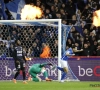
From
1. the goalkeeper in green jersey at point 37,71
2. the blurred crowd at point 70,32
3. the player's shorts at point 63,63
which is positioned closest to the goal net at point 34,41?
the blurred crowd at point 70,32

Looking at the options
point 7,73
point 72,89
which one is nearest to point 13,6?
point 7,73

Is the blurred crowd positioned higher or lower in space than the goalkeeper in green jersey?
higher

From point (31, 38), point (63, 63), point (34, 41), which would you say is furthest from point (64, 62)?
point (31, 38)

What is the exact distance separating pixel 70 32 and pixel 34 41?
1891 mm

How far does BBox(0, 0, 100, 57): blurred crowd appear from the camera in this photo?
2275 cm

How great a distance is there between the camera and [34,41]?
75.5ft

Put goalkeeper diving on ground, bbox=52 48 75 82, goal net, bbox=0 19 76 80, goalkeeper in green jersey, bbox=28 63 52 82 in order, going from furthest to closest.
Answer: goal net, bbox=0 19 76 80, goalkeeper diving on ground, bbox=52 48 75 82, goalkeeper in green jersey, bbox=28 63 52 82

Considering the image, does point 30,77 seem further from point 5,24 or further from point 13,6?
point 13,6

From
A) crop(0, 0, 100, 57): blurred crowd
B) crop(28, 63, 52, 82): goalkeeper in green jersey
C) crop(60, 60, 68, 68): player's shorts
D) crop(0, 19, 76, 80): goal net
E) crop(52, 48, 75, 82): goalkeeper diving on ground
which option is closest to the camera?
crop(28, 63, 52, 82): goalkeeper in green jersey

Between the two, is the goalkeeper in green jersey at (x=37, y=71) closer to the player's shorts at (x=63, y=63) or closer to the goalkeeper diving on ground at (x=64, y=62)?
the goalkeeper diving on ground at (x=64, y=62)

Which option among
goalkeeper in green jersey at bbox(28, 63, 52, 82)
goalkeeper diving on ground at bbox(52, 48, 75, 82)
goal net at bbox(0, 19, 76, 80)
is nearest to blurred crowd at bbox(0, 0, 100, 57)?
goal net at bbox(0, 19, 76, 80)

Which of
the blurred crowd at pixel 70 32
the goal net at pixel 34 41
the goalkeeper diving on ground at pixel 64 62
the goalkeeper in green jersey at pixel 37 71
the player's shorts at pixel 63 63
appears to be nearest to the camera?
the goalkeeper in green jersey at pixel 37 71

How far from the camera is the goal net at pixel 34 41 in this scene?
2206 cm

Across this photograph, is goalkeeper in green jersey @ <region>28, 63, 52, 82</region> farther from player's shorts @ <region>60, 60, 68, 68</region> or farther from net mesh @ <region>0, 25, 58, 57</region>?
net mesh @ <region>0, 25, 58, 57</region>
